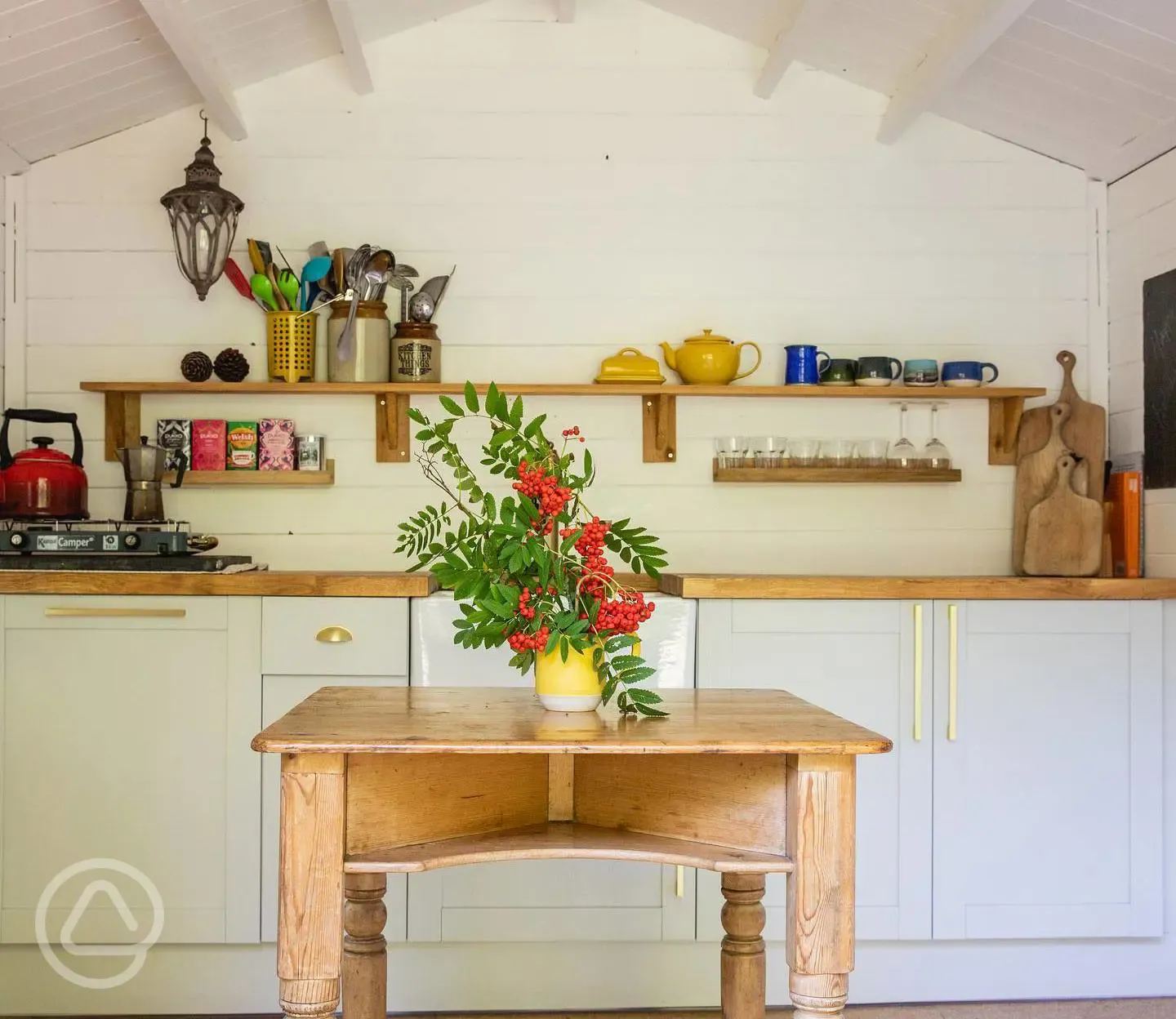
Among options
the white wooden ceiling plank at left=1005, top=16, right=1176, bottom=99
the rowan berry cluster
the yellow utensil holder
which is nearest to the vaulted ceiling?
the white wooden ceiling plank at left=1005, top=16, right=1176, bottom=99

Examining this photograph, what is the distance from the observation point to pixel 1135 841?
3125mm

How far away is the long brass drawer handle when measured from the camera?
3.03m

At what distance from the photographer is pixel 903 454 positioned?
3670mm

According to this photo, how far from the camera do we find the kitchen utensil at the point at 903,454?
144 inches

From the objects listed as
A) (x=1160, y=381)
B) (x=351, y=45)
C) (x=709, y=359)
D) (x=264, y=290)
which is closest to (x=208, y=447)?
(x=264, y=290)

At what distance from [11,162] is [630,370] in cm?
188

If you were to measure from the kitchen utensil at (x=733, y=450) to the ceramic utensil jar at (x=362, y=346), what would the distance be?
3.28ft

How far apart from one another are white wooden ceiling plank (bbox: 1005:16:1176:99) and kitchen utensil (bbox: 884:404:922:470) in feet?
3.02

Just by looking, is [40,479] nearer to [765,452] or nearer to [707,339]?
[707,339]

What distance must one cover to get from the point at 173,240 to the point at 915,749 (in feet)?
8.31

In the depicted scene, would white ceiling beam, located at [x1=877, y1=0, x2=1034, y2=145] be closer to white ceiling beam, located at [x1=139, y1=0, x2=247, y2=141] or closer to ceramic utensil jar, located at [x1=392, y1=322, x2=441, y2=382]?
ceramic utensil jar, located at [x1=392, y1=322, x2=441, y2=382]

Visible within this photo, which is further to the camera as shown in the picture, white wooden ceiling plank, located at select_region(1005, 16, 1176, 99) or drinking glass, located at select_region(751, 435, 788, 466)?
drinking glass, located at select_region(751, 435, 788, 466)

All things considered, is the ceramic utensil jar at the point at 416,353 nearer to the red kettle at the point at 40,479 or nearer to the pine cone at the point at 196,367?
the pine cone at the point at 196,367

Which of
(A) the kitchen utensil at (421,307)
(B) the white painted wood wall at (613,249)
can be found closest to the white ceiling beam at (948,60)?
(B) the white painted wood wall at (613,249)
